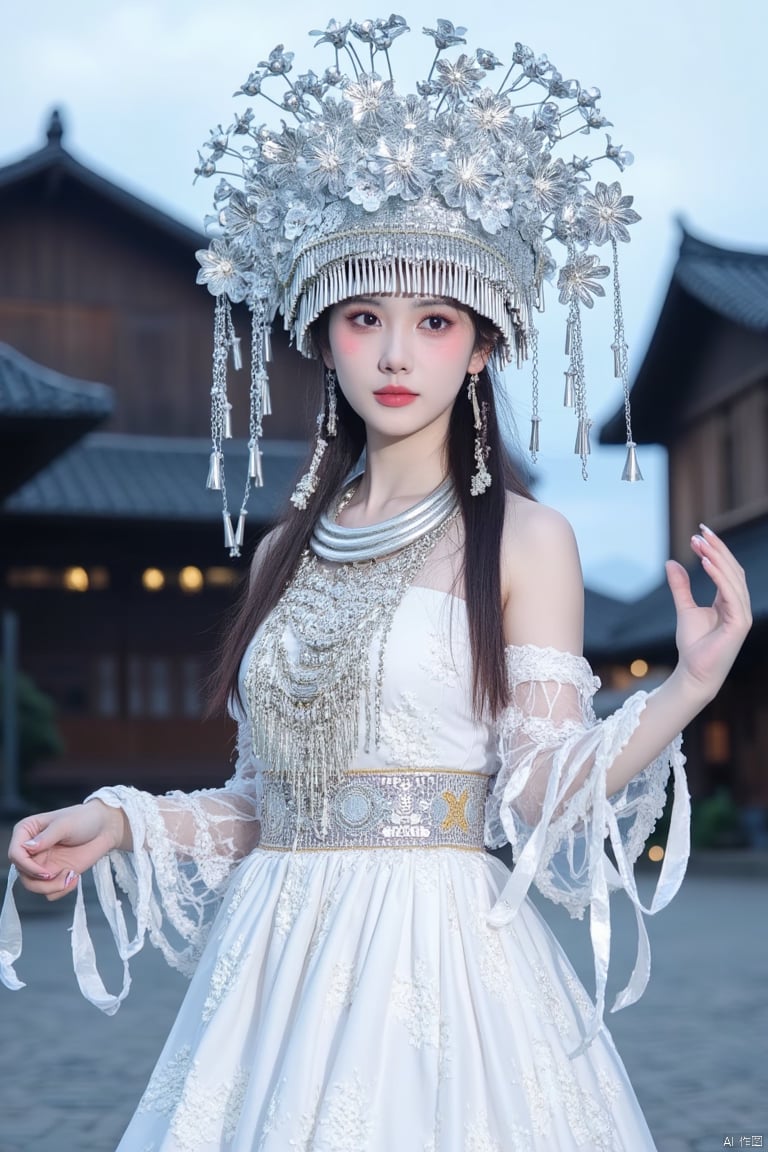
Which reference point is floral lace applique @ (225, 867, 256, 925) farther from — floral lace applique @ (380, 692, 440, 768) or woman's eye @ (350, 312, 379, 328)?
woman's eye @ (350, 312, 379, 328)

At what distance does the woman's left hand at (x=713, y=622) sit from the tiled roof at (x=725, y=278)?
56.3ft

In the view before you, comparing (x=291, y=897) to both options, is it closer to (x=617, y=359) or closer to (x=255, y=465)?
(x=255, y=465)

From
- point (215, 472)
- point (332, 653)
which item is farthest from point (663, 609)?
point (332, 653)

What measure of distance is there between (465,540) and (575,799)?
522 millimetres

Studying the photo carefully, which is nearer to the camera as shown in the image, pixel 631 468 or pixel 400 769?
pixel 400 769

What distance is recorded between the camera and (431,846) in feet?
8.55

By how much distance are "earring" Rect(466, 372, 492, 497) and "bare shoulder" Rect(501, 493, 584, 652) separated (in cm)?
14

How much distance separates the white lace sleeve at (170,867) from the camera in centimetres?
283

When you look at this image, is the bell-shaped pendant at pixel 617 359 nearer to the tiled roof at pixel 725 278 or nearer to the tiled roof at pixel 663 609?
the tiled roof at pixel 663 609

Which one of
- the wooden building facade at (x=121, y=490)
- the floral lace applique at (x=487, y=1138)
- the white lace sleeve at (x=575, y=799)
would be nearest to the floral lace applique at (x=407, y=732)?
the white lace sleeve at (x=575, y=799)

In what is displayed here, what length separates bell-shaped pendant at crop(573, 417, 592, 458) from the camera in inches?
111

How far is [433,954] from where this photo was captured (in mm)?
2451

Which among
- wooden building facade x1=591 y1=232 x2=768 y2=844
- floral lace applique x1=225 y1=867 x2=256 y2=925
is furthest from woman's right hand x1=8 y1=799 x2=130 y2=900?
wooden building facade x1=591 y1=232 x2=768 y2=844

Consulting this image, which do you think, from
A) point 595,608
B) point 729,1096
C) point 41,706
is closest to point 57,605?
point 41,706
